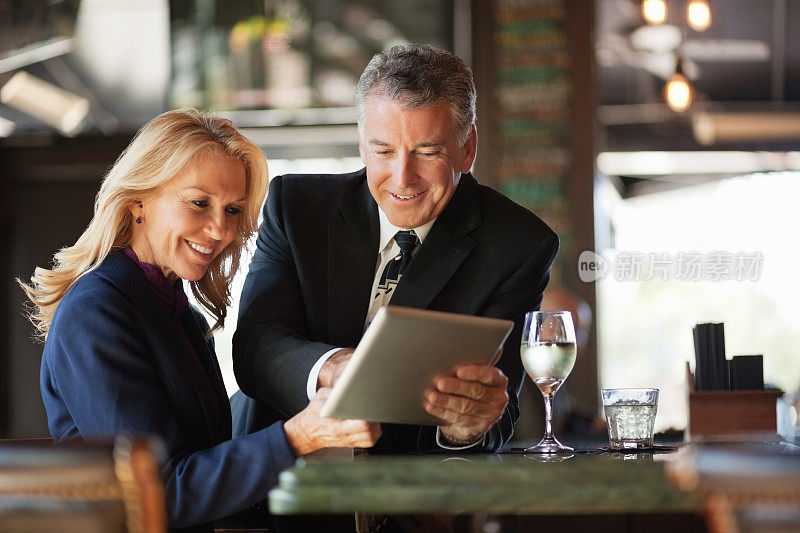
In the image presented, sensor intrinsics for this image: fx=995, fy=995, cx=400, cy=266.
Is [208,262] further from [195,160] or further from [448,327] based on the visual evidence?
[448,327]

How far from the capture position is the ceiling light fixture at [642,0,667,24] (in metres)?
4.71

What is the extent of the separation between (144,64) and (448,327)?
4.29 metres

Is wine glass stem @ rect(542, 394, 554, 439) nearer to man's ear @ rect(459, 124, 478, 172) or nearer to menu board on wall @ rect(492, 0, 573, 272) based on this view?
man's ear @ rect(459, 124, 478, 172)

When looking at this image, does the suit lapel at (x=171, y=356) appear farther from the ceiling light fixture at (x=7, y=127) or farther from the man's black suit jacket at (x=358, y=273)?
the ceiling light fixture at (x=7, y=127)

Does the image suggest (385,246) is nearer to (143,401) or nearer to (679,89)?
(143,401)

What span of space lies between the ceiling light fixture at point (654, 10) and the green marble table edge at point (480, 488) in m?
3.95

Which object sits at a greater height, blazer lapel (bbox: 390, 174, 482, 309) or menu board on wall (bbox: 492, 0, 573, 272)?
menu board on wall (bbox: 492, 0, 573, 272)

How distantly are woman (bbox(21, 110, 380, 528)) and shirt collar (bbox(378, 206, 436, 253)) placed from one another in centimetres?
29

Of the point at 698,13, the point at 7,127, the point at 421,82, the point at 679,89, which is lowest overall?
the point at 421,82

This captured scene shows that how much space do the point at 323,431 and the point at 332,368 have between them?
0.77 ft

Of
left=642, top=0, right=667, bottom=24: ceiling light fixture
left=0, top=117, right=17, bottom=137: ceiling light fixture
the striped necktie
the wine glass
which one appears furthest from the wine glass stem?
left=0, top=117, right=17, bottom=137: ceiling light fixture

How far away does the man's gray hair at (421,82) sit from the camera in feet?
7.00

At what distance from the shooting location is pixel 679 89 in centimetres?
511

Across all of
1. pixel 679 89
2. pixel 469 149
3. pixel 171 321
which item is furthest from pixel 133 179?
pixel 679 89
